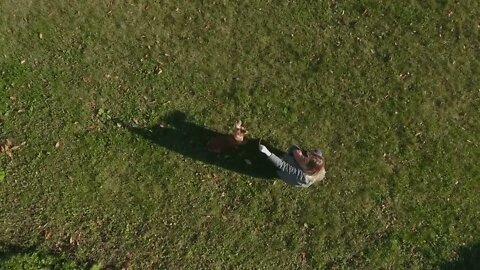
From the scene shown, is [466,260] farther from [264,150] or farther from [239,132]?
[239,132]

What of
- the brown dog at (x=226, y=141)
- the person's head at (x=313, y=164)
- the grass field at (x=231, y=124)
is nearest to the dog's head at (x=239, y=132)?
the brown dog at (x=226, y=141)

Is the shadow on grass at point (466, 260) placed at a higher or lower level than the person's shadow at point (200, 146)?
lower

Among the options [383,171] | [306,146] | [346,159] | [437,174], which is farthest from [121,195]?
[437,174]

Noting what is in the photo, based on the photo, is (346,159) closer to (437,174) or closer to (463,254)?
(437,174)

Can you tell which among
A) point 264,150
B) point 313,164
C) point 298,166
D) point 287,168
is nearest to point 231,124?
point 264,150

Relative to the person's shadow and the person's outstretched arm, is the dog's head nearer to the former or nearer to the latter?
the person's shadow

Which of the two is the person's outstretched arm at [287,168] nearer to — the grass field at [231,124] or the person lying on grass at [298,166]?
the person lying on grass at [298,166]
